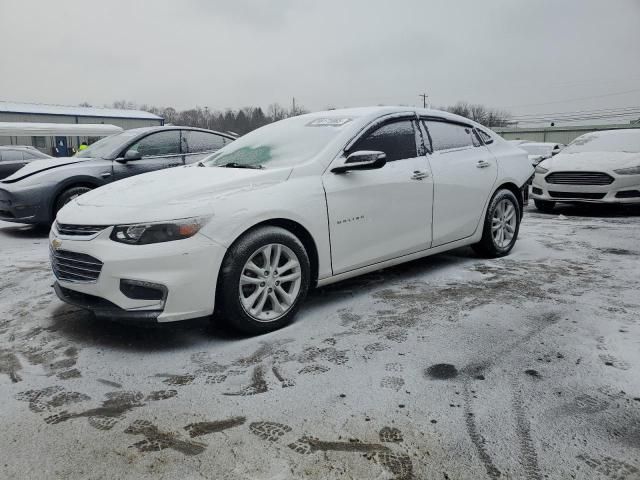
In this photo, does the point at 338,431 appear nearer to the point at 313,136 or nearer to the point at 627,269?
the point at 313,136

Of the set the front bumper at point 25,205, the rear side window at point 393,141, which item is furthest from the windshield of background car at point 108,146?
the rear side window at point 393,141

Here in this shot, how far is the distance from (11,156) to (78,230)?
11.7 m

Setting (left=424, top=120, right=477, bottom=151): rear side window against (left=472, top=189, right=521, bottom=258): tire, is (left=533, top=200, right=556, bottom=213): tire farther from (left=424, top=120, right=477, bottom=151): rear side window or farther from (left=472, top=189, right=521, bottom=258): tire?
(left=424, top=120, right=477, bottom=151): rear side window

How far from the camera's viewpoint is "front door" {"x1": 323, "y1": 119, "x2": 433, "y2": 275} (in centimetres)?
390

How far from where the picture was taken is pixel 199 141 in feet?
26.9

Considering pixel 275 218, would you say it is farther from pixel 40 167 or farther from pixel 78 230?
pixel 40 167

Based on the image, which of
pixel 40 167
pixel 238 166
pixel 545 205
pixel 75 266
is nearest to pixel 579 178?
pixel 545 205

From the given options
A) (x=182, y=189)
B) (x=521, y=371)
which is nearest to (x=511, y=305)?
(x=521, y=371)

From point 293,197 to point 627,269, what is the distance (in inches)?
137

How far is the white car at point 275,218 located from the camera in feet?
10.4

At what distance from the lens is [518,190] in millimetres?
5691

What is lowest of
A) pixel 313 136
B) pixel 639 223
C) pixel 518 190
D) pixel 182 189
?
pixel 639 223

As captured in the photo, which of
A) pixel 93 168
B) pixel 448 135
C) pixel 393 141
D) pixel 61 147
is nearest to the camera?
pixel 393 141

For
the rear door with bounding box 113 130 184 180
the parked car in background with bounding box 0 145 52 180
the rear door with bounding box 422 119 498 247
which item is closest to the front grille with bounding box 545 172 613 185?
the rear door with bounding box 422 119 498 247
